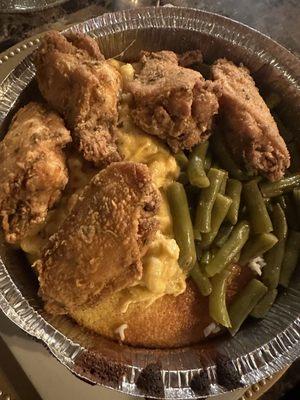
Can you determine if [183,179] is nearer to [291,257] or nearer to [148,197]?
[148,197]

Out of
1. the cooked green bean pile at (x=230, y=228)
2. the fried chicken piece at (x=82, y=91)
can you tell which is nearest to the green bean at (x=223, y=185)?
the cooked green bean pile at (x=230, y=228)

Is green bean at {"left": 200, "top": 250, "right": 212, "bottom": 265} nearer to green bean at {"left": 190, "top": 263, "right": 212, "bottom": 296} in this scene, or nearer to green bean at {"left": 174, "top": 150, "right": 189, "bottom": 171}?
green bean at {"left": 190, "top": 263, "right": 212, "bottom": 296}

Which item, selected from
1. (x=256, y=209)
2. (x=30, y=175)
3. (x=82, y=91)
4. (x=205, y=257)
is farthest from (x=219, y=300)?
(x=82, y=91)

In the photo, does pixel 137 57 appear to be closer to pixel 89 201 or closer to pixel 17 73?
pixel 17 73

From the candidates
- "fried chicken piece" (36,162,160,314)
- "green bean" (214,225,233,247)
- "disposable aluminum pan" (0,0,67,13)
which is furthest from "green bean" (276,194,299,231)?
"disposable aluminum pan" (0,0,67,13)

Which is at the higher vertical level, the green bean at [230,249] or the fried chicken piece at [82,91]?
the fried chicken piece at [82,91]

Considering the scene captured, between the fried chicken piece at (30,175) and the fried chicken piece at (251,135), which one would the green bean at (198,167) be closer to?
the fried chicken piece at (251,135)
